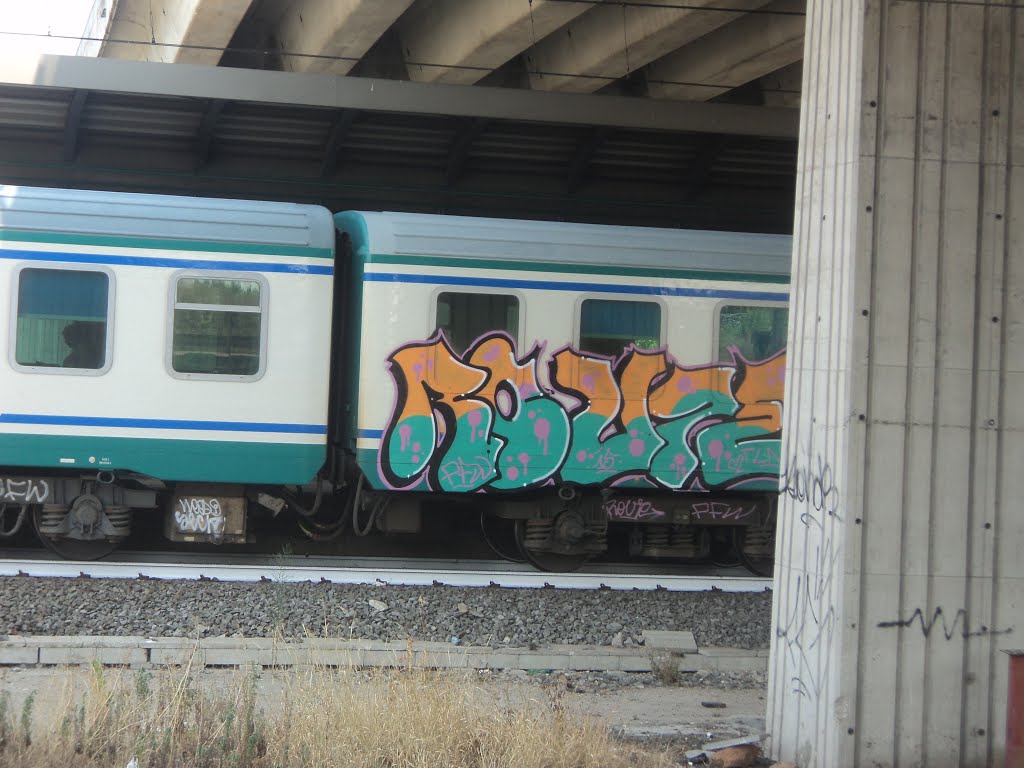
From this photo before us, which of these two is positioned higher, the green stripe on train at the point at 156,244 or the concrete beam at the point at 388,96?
the concrete beam at the point at 388,96

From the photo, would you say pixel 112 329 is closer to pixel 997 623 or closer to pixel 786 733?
pixel 786 733

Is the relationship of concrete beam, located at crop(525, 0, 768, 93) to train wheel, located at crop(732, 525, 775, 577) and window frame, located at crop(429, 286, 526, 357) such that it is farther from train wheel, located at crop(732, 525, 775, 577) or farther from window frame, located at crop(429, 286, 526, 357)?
train wheel, located at crop(732, 525, 775, 577)

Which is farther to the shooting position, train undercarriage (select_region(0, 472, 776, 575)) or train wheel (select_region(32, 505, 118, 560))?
train wheel (select_region(32, 505, 118, 560))

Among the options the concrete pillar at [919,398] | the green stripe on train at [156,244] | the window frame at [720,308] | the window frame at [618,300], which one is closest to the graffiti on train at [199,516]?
the green stripe on train at [156,244]

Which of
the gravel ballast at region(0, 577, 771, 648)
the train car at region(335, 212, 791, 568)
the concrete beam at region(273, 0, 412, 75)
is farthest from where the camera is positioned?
the concrete beam at region(273, 0, 412, 75)

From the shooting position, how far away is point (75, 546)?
11.2 metres

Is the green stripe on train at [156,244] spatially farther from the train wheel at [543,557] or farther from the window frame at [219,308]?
the train wheel at [543,557]

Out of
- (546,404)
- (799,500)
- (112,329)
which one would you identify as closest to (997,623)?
(799,500)

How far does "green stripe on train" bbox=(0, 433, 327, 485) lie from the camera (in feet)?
34.3

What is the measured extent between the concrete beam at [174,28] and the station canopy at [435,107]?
0.12 feet

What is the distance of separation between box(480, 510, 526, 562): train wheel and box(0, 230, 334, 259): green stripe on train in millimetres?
3422

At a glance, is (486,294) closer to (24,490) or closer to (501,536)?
(501,536)

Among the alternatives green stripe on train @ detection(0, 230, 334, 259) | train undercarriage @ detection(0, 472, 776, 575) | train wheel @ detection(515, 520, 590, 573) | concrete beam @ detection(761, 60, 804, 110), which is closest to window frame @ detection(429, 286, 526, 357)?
green stripe on train @ detection(0, 230, 334, 259)

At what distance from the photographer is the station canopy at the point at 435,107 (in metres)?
12.7
